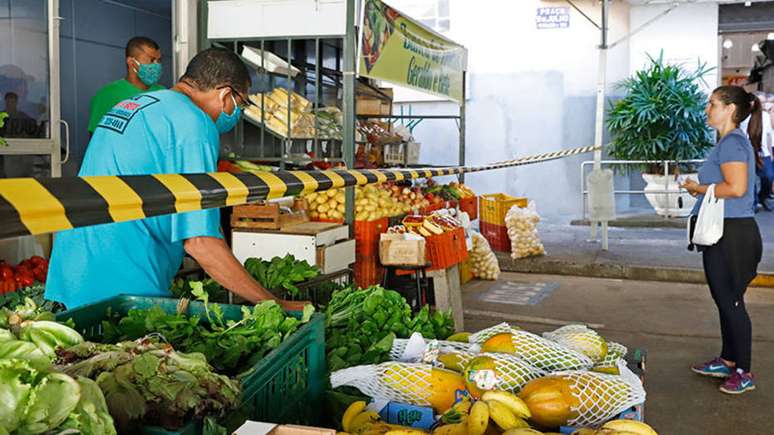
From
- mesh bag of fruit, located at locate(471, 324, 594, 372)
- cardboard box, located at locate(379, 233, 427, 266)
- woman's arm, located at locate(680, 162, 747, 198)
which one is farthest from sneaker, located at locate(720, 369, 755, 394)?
mesh bag of fruit, located at locate(471, 324, 594, 372)

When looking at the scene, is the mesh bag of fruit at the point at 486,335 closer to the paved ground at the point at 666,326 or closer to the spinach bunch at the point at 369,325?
the spinach bunch at the point at 369,325

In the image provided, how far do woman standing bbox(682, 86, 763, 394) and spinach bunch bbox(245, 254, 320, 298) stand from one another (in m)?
2.74

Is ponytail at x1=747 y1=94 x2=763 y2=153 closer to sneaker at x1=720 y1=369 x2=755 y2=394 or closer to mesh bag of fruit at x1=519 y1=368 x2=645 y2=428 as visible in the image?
sneaker at x1=720 y1=369 x2=755 y2=394

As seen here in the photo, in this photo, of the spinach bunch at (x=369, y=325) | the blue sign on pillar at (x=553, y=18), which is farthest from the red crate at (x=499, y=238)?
the spinach bunch at (x=369, y=325)

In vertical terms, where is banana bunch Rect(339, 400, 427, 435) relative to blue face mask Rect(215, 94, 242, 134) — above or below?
below

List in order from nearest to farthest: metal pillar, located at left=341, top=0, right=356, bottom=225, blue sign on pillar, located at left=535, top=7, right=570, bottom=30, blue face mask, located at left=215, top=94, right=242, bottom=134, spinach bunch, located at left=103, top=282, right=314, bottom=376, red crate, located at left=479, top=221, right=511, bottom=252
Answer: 1. spinach bunch, located at left=103, top=282, right=314, bottom=376
2. blue face mask, located at left=215, top=94, right=242, bottom=134
3. metal pillar, located at left=341, top=0, right=356, bottom=225
4. red crate, located at left=479, top=221, right=511, bottom=252
5. blue sign on pillar, located at left=535, top=7, right=570, bottom=30

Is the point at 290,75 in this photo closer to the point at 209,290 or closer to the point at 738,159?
the point at 209,290

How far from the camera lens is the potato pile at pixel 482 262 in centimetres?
902

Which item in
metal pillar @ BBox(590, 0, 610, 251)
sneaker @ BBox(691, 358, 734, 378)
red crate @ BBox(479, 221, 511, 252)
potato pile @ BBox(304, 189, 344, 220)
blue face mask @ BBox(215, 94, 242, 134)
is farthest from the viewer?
red crate @ BBox(479, 221, 511, 252)

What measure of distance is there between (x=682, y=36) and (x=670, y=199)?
336 centimetres

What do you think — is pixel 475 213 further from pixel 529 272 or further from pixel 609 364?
pixel 609 364

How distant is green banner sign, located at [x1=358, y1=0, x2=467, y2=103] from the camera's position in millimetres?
6332

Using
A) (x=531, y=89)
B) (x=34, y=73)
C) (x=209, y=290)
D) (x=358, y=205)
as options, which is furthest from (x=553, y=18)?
(x=209, y=290)

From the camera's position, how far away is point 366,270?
634 cm
